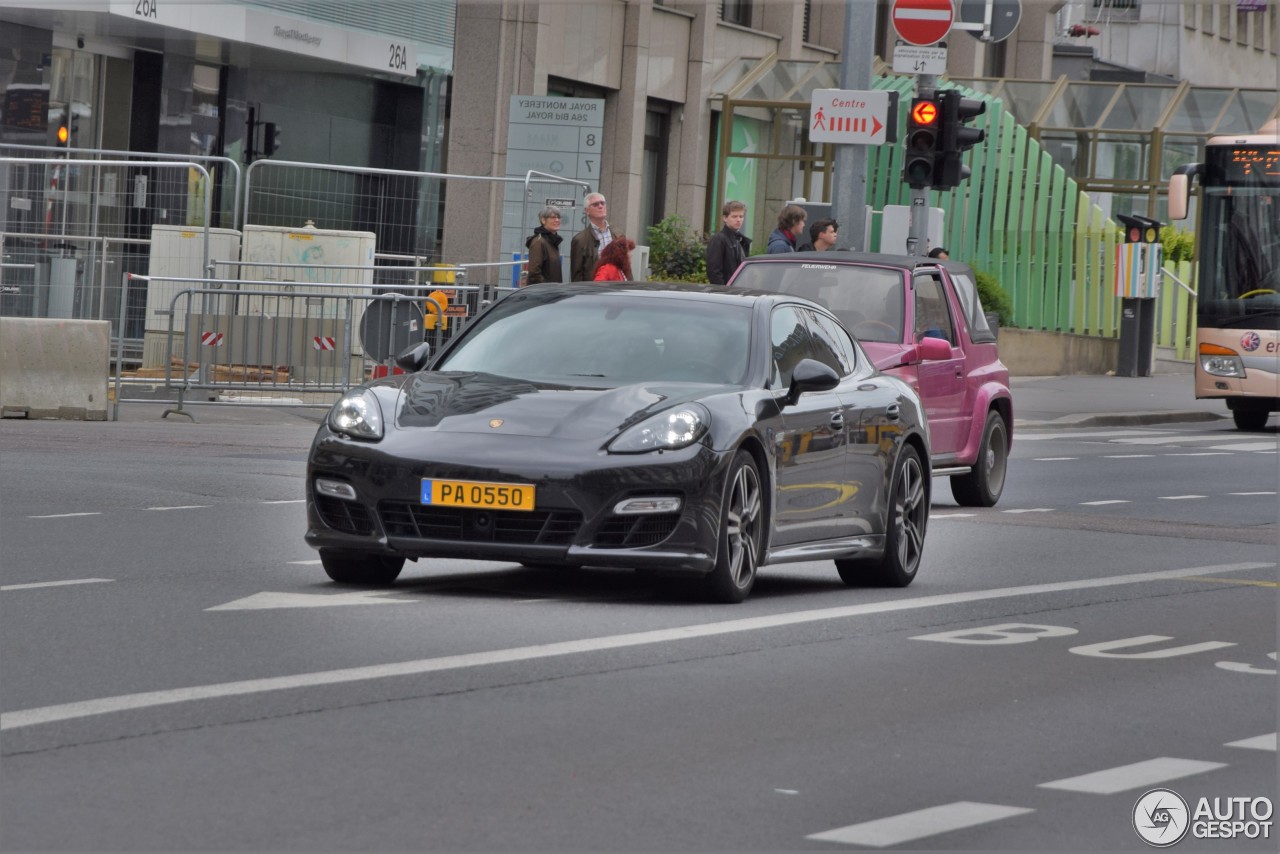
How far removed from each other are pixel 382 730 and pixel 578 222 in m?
20.2

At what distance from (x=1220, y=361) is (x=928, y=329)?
1365 cm

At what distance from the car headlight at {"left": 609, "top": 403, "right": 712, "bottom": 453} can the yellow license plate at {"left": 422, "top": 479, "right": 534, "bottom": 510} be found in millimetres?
402

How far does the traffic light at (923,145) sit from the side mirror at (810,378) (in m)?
12.2

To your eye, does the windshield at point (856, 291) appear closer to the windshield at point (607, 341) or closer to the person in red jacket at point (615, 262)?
the person in red jacket at point (615, 262)

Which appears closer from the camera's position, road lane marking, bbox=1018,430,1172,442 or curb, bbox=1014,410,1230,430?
road lane marking, bbox=1018,430,1172,442

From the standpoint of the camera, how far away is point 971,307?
17.2 meters

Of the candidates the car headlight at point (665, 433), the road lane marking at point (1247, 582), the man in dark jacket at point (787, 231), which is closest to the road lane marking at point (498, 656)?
the road lane marking at point (1247, 582)

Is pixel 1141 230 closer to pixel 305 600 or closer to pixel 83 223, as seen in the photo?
pixel 83 223

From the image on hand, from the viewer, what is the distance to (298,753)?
6.45 meters

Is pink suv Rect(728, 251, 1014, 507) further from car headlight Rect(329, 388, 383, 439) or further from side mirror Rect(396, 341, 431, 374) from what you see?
car headlight Rect(329, 388, 383, 439)

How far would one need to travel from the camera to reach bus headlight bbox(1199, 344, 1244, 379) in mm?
28938

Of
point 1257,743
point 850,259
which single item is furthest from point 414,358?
point 850,259

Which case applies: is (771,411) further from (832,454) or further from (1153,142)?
(1153,142)

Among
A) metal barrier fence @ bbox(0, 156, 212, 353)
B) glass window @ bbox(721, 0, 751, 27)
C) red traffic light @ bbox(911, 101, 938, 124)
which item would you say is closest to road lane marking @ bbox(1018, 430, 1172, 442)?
red traffic light @ bbox(911, 101, 938, 124)
